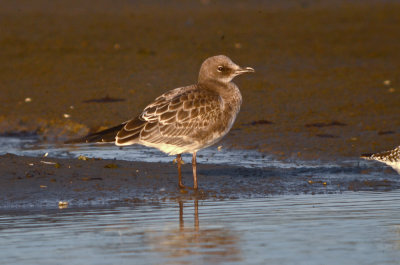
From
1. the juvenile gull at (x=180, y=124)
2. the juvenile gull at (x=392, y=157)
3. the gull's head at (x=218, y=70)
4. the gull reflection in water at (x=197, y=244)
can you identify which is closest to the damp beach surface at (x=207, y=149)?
the gull reflection in water at (x=197, y=244)

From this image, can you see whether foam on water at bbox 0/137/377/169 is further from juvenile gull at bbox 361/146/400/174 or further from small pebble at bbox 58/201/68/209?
small pebble at bbox 58/201/68/209

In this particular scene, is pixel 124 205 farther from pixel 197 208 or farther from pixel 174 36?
pixel 174 36

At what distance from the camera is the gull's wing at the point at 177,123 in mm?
11016

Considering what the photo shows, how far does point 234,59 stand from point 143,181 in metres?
10.0

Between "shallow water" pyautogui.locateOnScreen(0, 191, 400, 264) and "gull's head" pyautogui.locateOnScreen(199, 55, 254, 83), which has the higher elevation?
"gull's head" pyautogui.locateOnScreen(199, 55, 254, 83)

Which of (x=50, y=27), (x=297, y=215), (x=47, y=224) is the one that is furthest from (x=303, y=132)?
(x=50, y=27)

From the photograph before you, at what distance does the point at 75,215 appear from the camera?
9711mm

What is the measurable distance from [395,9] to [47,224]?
23.5 meters

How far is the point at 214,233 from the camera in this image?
8.55 meters

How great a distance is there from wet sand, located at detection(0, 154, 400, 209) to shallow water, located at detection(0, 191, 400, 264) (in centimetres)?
49

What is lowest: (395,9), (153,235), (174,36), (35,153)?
(153,235)

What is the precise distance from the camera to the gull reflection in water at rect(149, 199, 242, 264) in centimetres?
766

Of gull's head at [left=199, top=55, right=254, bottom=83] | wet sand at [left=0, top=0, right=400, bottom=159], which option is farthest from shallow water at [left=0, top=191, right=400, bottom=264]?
wet sand at [left=0, top=0, right=400, bottom=159]

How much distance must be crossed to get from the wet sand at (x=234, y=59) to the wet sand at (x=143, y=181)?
1.47m
